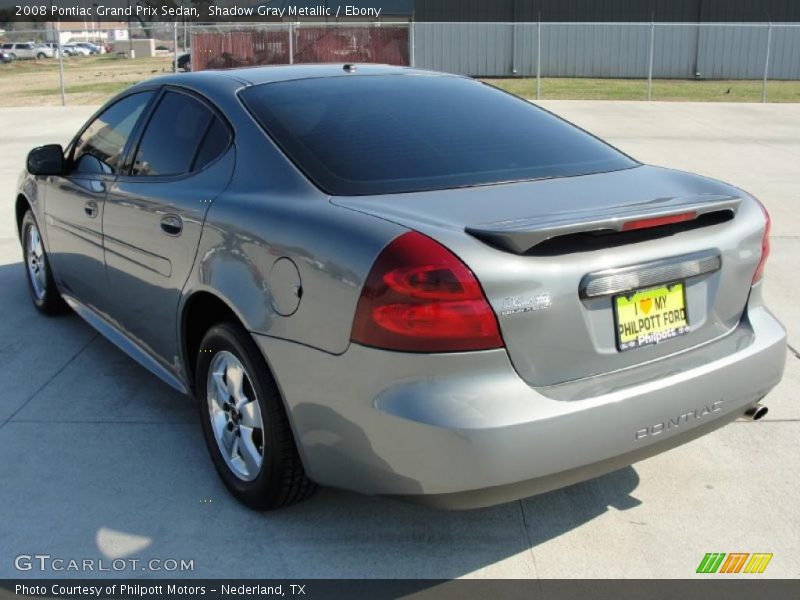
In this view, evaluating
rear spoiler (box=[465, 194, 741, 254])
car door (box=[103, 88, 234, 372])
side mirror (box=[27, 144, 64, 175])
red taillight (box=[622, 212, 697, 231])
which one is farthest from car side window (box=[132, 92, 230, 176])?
red taillight (box=[622, 212, 697, 231])

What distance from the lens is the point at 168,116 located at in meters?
3.98

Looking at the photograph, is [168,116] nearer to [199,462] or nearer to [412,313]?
[199,462]

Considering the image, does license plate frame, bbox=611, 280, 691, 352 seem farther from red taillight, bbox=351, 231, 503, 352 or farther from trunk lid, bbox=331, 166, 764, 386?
red taillight, bbox=351, 231, 503, 352

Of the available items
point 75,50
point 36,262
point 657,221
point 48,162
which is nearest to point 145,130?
point 48,162

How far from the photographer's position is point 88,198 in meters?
4.43

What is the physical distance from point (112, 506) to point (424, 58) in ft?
97.0

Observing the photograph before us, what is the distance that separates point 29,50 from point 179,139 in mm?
75137

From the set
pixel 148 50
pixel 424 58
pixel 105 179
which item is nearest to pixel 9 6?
pixel 148 50

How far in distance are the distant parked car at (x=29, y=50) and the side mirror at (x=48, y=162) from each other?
6969 centimetres

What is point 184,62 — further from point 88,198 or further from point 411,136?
point 411,136

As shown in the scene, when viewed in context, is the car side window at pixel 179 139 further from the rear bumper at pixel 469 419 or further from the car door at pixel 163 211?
the rear bumper at pixel 469 419

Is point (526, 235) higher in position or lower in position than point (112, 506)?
higher

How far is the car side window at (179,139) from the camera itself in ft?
11.9

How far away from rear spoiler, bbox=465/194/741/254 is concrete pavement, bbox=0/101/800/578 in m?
1.13
